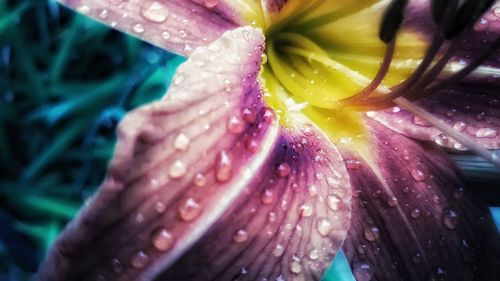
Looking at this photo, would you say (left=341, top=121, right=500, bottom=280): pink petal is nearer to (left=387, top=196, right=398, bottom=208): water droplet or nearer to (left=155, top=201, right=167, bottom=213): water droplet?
(left=387, top=196, right=398, bottom=208): water droplet

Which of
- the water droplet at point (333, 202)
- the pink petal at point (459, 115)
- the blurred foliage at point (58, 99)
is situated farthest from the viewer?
the blurred foliage at point (58, 99)

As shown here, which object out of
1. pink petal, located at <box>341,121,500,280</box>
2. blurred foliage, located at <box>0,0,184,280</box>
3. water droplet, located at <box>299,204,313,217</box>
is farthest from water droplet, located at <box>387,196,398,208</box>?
blurred foliage, located at <box>0,0,184,280</box>

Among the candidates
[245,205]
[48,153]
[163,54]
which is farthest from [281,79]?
[48,153]

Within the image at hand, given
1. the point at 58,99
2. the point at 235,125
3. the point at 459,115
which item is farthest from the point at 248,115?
the point at 58,99

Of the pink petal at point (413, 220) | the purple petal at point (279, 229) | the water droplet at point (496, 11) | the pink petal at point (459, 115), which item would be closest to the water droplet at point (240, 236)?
the purple petal at point (279, 229)

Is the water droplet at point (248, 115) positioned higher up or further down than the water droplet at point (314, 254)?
higher up

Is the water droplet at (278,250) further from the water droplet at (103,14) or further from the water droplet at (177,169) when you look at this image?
the water droplet at (103,14)

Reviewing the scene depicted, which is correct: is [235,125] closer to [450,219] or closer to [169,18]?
[169,18]
